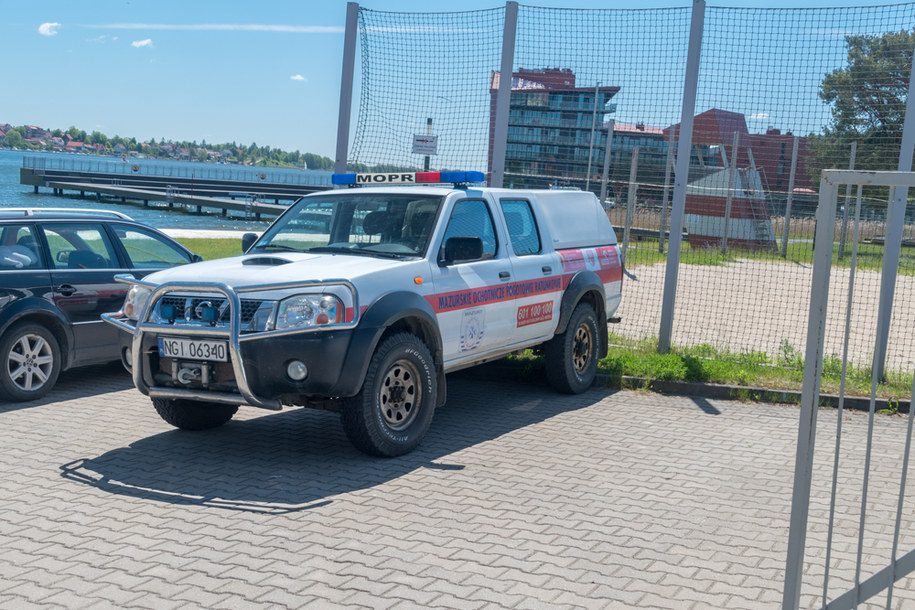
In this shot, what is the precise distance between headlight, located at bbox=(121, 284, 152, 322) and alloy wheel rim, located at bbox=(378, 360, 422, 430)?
6.05 ft

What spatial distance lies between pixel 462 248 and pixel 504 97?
4.02 meters

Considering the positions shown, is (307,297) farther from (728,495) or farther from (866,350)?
(866,350)

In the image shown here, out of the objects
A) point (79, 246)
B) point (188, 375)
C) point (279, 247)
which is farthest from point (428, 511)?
point (79, 246)

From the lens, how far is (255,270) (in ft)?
20.1

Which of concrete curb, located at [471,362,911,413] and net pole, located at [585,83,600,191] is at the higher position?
net pole, located at [585,83,600,191]

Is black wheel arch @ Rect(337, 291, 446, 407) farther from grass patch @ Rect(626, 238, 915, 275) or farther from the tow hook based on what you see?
grass patch @ Rect(626, 238, 915, 275)

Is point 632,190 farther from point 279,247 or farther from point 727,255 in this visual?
point 279,247

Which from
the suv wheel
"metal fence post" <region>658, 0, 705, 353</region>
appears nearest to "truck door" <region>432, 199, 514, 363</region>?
"metal fence post" <region>658, 0, 705, 353</region>

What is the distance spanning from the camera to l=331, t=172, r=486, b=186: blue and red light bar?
7.63 m

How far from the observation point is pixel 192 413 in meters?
6.86

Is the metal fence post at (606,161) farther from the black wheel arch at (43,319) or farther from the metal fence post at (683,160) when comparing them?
the black wheel arch at (43,319)

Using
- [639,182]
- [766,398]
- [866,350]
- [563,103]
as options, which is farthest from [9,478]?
[866,350]

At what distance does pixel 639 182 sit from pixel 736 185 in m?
1.96

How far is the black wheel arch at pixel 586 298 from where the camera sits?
8359 millimetres
